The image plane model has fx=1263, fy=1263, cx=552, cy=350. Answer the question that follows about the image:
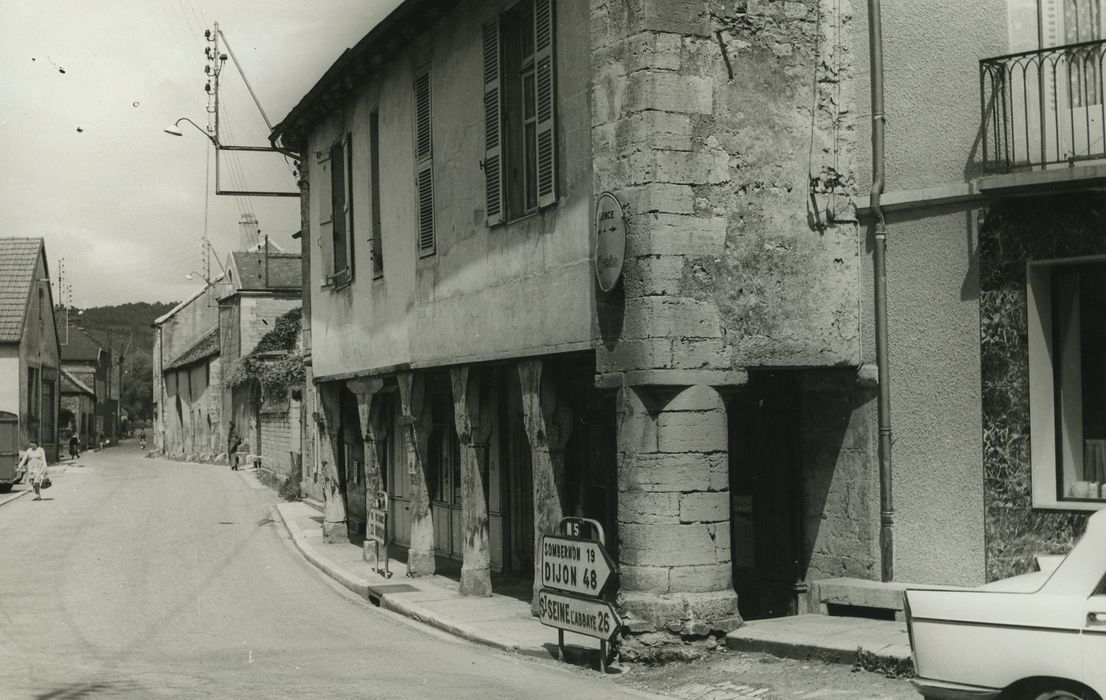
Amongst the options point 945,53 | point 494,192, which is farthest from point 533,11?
point 945,53

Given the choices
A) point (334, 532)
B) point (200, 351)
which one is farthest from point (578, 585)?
point (200, 351)

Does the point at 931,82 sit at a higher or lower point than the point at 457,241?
higher

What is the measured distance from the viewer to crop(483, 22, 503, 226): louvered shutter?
46.9 ft

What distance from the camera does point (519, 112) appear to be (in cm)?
1408

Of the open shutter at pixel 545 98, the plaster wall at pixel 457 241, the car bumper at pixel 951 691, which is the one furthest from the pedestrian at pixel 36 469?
the car bumper at pixel 951 691

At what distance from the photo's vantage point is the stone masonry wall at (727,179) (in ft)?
36.4

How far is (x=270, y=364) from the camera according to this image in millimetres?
43625

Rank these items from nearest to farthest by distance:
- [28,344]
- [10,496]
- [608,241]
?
[608,241] < [10,496] < [28,344]

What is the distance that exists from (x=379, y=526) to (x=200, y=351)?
1960 inches

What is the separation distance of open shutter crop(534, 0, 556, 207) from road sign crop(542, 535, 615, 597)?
11.9 feet

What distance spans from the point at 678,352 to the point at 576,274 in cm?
174

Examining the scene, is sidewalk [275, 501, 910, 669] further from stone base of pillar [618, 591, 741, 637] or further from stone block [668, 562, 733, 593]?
stone block [668, 562, 733, 593]

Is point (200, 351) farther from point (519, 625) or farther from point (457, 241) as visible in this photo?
point (519, 625)

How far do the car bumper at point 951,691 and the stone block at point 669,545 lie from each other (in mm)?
3909
